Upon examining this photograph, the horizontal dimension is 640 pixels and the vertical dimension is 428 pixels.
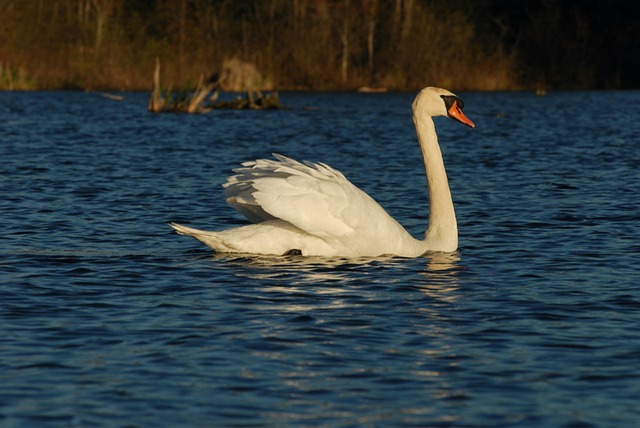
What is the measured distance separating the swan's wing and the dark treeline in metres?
38.4

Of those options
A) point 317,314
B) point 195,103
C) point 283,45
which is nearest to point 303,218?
point 317,314

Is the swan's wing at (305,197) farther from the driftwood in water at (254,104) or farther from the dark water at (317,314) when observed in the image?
the driftwood in water at (254,104)

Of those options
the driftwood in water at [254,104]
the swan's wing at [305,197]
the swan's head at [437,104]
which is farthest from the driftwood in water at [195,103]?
the swan's wing at [305,197]

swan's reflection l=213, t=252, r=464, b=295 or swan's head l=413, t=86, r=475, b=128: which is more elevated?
swan's head l=413, t=86, r=475, b=128

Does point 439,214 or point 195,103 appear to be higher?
point 195,103

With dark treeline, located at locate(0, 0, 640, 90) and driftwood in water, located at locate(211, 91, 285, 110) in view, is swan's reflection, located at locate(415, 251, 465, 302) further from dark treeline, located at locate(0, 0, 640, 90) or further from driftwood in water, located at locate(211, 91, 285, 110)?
dark treeline, located at locate(0, 0, 640, 90)

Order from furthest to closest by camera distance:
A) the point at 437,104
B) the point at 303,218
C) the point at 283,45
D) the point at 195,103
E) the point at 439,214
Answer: the point at 283,45
the point at 195,103
the point at 437,104
the point at 439,214
the point at 303,218

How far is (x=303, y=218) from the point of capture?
935 cm

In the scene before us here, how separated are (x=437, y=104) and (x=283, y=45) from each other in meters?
40.3

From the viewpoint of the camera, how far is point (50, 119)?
32.0 meters

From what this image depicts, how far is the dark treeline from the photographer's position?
161 ft

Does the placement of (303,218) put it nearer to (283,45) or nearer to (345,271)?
(345,271)

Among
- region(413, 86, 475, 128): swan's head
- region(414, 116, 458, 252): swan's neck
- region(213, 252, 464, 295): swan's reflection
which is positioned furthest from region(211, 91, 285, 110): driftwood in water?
region(213, 252, 464, 295): swan's reflection

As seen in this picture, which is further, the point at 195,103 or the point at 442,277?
the point at 195,103
